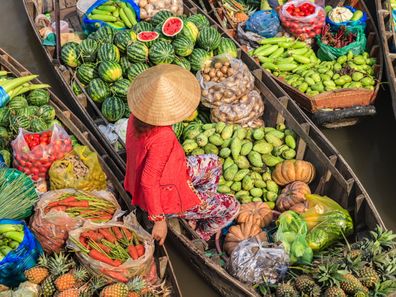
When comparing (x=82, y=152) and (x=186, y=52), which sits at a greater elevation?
(x=186, y=52)

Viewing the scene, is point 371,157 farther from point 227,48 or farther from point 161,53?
point 161,53

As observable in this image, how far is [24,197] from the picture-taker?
454 centimetres

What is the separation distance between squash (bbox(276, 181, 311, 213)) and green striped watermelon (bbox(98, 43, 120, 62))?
270cm

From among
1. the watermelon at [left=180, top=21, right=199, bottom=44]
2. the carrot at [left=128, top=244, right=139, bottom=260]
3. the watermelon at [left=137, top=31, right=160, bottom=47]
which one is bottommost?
the carrot at [left=128, top=244, right=139, bottom=260]

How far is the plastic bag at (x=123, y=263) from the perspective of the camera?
3.92 meters

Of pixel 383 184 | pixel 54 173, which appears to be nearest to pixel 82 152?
pixel 54 173

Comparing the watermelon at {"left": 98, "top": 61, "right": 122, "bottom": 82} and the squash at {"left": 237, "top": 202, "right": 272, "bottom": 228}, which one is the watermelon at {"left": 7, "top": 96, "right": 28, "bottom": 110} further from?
the squash at {"left": 237, "top": 202, "right": 272, "bottom": 228}

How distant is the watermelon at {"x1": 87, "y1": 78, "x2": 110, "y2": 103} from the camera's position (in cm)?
602

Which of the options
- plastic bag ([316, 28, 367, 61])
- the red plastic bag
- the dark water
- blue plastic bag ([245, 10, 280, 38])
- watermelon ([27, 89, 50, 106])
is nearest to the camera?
the red plastic bag

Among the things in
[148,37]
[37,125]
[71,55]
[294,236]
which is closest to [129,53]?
[148,37]

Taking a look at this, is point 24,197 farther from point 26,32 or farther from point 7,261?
point 26,32

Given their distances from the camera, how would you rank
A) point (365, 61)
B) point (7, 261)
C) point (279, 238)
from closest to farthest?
1. point (7, 261)
2. point (279, 238)
3. point (365, 61)

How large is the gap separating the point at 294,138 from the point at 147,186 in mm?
2357

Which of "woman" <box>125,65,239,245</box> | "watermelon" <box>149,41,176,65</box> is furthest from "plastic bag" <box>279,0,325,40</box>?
"woman" <box>125,65,239,245</box>
